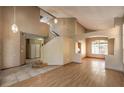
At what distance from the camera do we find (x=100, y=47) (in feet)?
46.2

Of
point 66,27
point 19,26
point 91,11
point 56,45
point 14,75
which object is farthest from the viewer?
point 66,27

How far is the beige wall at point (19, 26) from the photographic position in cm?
711

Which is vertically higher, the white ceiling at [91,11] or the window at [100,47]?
the white ceiling at [91,11]

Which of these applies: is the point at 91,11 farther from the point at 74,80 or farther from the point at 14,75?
the point at 14,75

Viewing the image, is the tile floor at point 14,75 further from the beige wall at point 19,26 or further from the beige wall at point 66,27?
the beige wall at point 66,27

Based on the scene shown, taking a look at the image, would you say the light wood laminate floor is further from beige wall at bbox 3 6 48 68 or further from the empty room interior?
beige wall at bbox 3 6 48 68

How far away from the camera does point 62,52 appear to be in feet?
27.8

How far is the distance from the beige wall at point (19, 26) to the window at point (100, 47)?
822cm

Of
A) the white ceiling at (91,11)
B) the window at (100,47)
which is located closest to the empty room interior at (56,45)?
the white ceiling at (91,11)

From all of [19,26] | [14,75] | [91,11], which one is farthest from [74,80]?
[19,26]

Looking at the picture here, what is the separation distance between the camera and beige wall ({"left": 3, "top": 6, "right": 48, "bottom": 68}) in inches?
280

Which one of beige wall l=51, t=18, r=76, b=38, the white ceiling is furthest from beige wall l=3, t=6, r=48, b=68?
beige wall l=51, t=18, r=76, b=38

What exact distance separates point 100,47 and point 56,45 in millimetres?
7623
